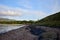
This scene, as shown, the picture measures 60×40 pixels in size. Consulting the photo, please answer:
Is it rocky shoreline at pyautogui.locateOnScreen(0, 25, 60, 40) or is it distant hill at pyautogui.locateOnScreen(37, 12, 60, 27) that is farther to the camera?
distant hill at pyautogui.locateOnScreen(37, 12, 60, 27)

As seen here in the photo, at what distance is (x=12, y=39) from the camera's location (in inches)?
787

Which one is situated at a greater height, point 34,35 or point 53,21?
Answer: point 53,21

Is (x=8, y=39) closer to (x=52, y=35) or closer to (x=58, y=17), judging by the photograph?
(x=52, y=35)

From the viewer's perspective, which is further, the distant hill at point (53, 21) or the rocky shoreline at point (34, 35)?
the distant hill at point (53, 21)

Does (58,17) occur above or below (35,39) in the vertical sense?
above

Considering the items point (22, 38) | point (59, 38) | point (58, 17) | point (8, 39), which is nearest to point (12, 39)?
point (8, 39)

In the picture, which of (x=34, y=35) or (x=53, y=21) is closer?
(x=34, y=35)

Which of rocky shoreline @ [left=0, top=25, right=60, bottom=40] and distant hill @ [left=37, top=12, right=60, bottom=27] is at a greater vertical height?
distant hill @ [left=37, top=12, right=60, bottom=27]

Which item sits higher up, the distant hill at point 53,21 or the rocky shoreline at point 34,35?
the distant hill at point 53,21

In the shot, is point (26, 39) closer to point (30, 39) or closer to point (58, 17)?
point (30, 39)

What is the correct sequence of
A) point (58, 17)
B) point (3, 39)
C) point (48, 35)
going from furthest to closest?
point (58, 17) < point (48, 35) < point (3, 39)

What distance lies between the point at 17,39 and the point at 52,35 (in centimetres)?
478

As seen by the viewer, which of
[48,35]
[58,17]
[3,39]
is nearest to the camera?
[3,39]

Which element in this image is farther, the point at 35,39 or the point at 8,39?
the point at 35,39
